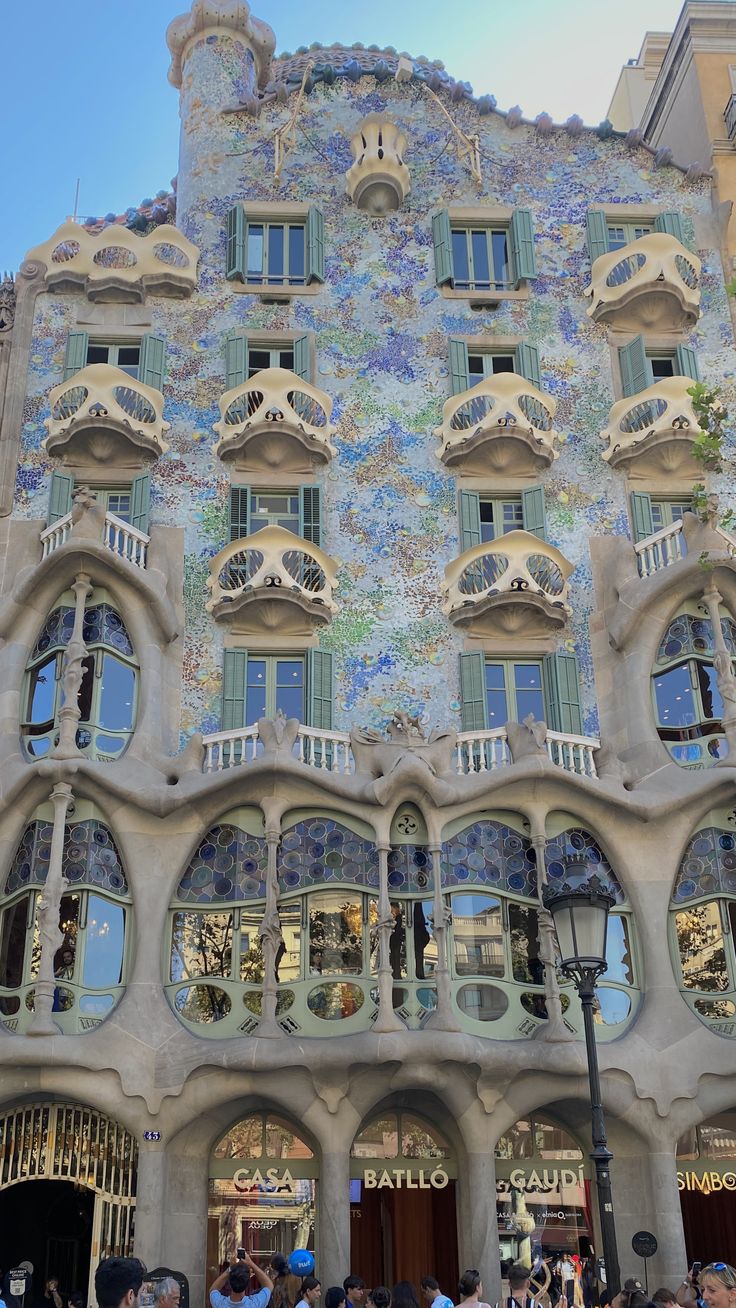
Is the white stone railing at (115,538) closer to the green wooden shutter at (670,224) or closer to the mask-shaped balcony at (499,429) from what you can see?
the mask-shaped balcony at (499,429)

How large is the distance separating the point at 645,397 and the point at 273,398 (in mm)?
7228

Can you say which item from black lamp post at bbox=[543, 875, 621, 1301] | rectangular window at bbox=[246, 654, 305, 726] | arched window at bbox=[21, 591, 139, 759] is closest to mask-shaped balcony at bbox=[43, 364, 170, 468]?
arched window at bbox=[21, 591, 139, 759]

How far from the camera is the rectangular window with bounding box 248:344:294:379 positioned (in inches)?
1077

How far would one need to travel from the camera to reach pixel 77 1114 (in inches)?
810

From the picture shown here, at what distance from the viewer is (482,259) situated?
1132 inches

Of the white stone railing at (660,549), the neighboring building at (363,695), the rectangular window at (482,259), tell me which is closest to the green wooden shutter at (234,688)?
the neighboring building at (363,695)

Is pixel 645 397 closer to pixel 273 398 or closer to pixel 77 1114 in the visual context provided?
pixel 273 398

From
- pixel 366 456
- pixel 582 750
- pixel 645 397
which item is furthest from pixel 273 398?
pixel 582 750

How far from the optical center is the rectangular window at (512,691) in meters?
24.1

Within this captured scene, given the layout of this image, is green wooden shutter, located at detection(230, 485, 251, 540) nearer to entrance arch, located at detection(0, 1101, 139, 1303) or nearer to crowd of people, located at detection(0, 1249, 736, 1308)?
entrance arch, located at detection(0, 1101, 139, 1303)

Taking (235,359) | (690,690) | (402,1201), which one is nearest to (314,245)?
(235,359)

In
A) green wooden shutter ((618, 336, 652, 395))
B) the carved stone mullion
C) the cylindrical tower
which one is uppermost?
the cylindrical tower

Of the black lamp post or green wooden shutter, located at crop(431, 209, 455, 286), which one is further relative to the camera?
green wooden shutter, located at crop(431, 209, 455, 286)

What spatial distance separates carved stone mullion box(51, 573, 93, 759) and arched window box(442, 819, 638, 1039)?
6299 millimetres
